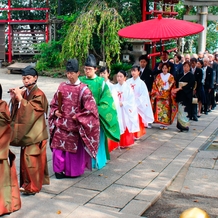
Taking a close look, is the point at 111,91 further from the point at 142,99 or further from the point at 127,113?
the point at 142,99

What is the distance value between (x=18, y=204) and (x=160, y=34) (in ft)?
19.2

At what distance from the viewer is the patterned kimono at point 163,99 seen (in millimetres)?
9500

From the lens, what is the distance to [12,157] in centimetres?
450

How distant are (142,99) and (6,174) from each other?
5.01 metres

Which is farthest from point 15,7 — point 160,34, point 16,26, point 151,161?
point 151,161

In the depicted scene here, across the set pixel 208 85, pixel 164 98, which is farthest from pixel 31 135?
pixel 208 85

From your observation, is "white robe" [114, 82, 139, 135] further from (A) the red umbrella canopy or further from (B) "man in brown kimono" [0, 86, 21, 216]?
(B) "man in brown kimono" [0, 86, 21, 216]

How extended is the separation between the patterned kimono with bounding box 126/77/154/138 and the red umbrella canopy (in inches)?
43.1

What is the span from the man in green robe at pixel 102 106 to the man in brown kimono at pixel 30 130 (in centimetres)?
128

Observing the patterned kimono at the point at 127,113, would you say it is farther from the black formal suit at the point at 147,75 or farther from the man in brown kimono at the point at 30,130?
the man in brown kimono at the point at 30,130

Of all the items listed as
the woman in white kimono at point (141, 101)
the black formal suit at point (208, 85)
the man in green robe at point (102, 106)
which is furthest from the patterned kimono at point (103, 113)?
the black formal suit at point (208, 85)

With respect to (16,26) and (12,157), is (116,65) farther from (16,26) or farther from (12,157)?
(12,157)

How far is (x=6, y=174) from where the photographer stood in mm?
4344

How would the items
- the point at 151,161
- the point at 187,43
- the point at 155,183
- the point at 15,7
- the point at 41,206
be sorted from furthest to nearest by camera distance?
the point at 187,43
the point at 15,7
the point at 151,161
the point at 155,183
the point at 41,206
